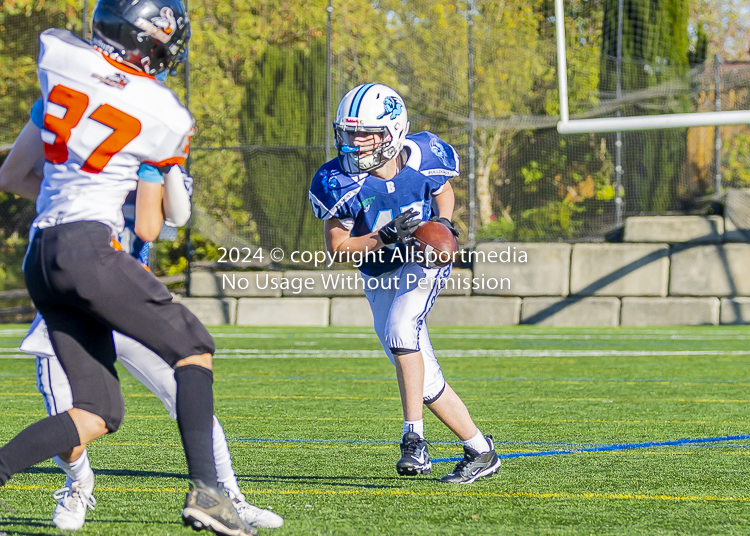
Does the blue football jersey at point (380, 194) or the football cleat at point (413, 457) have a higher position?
the blue football jersey at point (380, 194)

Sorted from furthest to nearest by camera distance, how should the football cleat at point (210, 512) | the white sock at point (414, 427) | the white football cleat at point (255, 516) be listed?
the white sock at point (414, 427) → the white football cleat at point (255, 516) → the football cleat at point (210, 512)

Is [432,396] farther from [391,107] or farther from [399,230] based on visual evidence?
[391,107]

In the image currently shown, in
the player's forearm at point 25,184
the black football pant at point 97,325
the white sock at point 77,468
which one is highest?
the player's forearm at point 25,184

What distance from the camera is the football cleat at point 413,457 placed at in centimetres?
358

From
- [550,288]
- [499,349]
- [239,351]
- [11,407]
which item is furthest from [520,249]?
[11,407]

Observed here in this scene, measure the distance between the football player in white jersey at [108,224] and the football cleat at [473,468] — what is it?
4.35ft

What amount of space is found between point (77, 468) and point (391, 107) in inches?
70.5

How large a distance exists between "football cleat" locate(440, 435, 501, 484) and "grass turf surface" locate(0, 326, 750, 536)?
46 mm

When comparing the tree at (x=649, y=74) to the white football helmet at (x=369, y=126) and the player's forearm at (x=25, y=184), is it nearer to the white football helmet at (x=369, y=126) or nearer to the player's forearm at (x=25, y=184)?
the white football helmet at (x=369, y=126)

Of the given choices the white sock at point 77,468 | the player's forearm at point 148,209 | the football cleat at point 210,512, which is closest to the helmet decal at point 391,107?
the player's forearm at point 148,209

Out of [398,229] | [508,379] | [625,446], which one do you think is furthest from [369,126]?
[508,379]

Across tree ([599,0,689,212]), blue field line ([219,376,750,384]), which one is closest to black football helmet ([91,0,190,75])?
blue field line ([219,376,750,384])

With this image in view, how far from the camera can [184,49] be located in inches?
108

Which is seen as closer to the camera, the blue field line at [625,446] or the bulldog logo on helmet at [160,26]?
the bulldog logo on helmet at [160,26]
